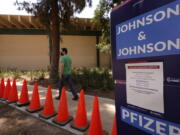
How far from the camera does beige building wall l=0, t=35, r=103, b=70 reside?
16.4 m

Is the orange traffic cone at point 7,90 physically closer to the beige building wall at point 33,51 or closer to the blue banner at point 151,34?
the blue banner at point 151,34

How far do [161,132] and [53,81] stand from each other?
24.2ft

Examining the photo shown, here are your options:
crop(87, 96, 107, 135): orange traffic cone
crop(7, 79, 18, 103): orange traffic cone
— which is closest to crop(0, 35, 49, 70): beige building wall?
crop(7, 79, 18, 103): orange traffic cone

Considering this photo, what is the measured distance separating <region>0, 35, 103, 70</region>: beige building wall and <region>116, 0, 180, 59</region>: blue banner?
15.6m

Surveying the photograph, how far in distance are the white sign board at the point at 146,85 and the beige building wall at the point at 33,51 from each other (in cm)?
1573

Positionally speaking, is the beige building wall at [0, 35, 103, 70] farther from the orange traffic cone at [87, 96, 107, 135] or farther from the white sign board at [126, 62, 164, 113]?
the white sign board at [126, 62, 164, 113]

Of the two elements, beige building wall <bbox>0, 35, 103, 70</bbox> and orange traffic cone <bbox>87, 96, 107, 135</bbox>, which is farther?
beige building wall <bbox>0, 35, 103, 70</bbox>

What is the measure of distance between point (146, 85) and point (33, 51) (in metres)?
17.1

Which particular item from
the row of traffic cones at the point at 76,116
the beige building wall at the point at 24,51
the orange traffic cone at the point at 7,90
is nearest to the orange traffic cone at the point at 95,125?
the row of traffic cones at the point at 76,116

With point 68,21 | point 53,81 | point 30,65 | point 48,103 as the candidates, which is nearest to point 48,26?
point 68,21

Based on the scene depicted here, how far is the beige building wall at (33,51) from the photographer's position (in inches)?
644

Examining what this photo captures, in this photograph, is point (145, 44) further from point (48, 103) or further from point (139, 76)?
point (48, 103)

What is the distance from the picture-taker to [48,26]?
350 inches

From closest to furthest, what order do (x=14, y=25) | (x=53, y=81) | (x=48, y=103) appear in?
(x=48, y=103) < (x=53, y=81) < (x=14, y=25)
